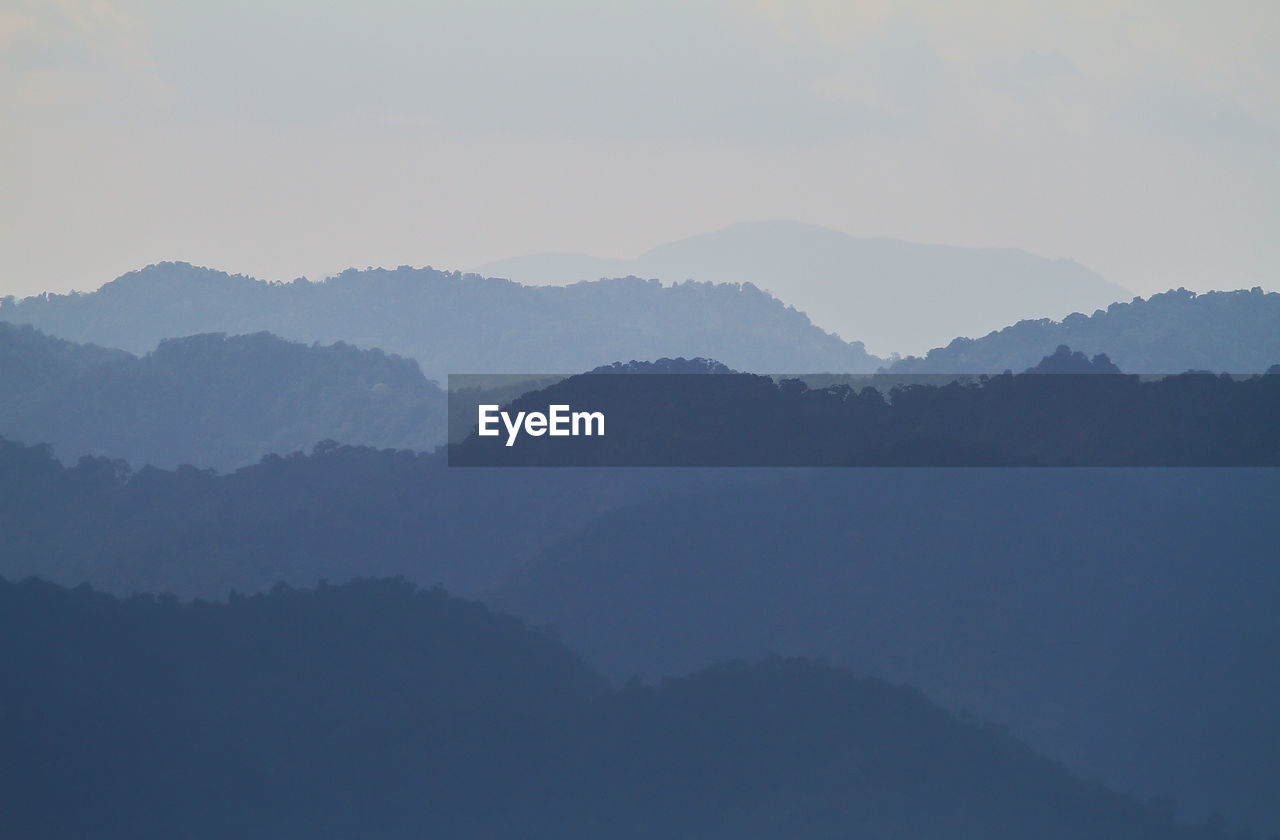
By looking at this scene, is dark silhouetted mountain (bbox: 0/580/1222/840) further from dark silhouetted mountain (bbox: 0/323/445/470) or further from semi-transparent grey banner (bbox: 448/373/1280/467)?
dark silhouetted mountain (bbox: 0/323/445/470)

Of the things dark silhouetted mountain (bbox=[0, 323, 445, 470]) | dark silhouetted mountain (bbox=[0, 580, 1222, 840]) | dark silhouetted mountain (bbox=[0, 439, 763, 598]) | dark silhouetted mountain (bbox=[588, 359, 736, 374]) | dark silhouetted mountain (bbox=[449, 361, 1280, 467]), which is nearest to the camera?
dark silhouetted mountain (bbox=[0, 580, 1222, 840])

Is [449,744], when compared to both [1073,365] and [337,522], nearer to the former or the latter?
[337,522]

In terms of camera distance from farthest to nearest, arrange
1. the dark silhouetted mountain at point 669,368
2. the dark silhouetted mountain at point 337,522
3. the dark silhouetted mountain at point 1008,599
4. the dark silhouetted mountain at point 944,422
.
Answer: the dark silhouetted mountain at point 669,368 → the dark silhouetted mountain at point 337,522 → the dark silhouetted mountain at point 944,422 → the dark silhouetted mountain at point 1008,599

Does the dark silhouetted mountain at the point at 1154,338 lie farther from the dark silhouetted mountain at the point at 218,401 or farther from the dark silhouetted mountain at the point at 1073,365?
the dark silhouetted mountain at the point at 218,401

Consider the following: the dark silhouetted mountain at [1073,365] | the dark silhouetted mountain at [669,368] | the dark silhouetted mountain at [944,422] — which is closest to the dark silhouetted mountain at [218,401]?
the dark silhouetted mountain at [669,368]

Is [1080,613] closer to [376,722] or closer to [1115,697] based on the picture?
[1115,697]

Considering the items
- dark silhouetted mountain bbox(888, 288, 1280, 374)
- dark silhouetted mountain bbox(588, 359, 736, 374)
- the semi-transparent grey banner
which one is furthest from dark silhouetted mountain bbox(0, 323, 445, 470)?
the semi-transparent grey banner
